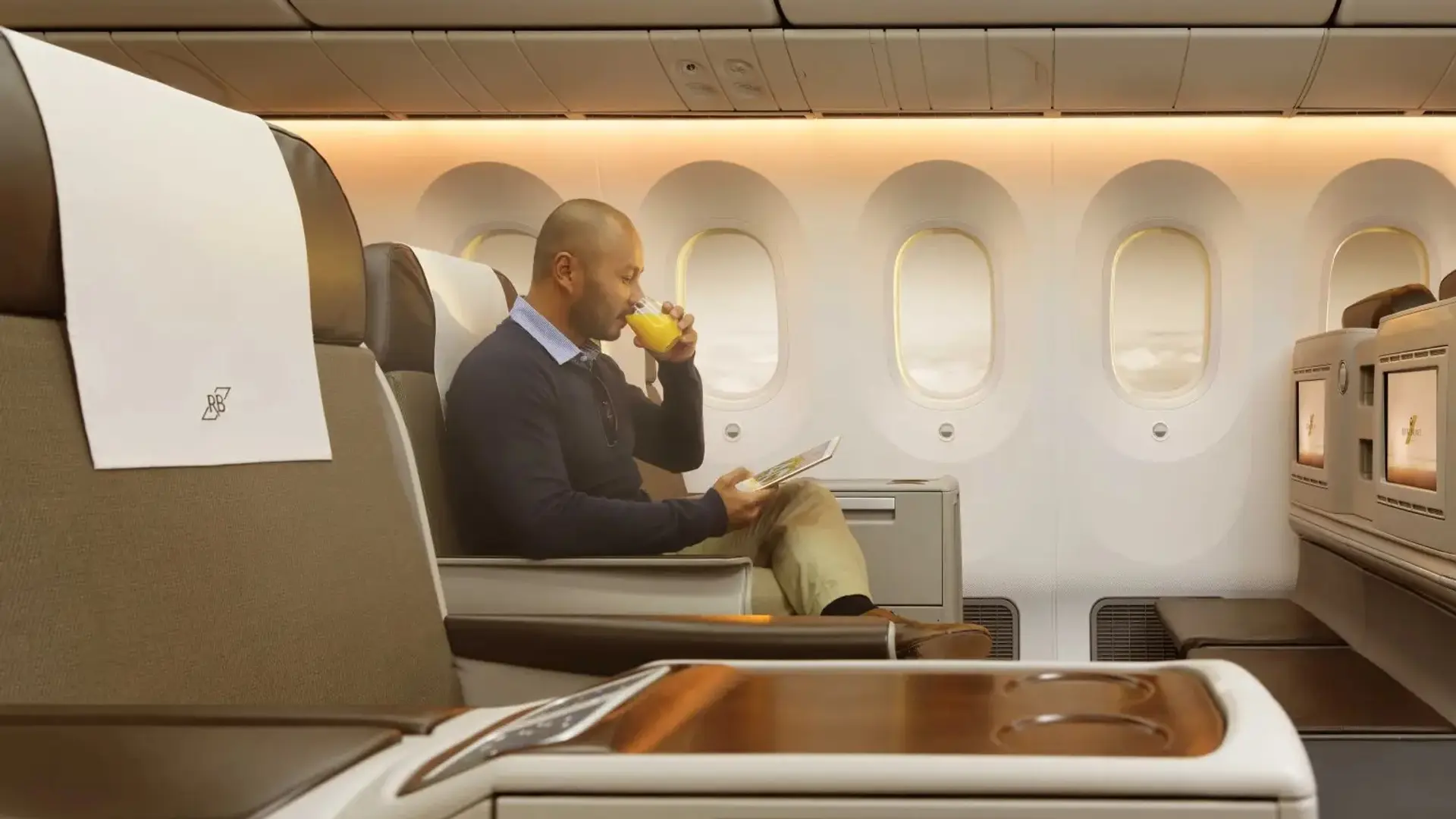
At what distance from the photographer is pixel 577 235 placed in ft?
8.54

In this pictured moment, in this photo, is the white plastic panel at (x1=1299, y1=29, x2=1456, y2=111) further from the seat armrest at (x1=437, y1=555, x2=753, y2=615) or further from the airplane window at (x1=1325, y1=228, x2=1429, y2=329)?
the seat armrest at (x1=437, y1=555, x2=753, y2=615)

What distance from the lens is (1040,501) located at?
153 inches

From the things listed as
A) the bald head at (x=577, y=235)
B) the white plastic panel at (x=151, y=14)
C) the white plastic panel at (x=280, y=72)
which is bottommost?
the bald head at (x=577, y=235)

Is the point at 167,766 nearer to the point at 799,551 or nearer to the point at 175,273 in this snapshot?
the point at 175,273

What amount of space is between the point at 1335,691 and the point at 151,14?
3397 millimetres

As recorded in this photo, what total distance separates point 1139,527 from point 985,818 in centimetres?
360

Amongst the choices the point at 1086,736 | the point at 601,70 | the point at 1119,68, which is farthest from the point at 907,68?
the point at 1086,736

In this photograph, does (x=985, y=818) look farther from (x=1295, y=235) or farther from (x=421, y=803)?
(x=1295, y=235)

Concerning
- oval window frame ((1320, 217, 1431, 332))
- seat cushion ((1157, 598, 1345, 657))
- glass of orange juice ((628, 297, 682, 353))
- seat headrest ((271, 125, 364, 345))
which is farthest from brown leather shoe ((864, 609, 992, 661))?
oval window frame ((1320, 217, 1431, 332))

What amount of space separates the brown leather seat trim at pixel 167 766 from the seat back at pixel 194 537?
24 cm

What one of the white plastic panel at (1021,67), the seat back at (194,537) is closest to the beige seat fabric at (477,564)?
the seat back at (194,537)

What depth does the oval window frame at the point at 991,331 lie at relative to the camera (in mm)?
3969

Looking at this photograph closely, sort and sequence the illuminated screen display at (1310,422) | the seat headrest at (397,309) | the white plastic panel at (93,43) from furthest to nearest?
the illuminated screen display at (1310,422), the white plastic panel at (93,43), the seat headrest at (397,309)

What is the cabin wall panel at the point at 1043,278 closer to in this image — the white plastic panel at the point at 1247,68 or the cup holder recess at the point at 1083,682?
the white plastic panel at the point at 1247,68
